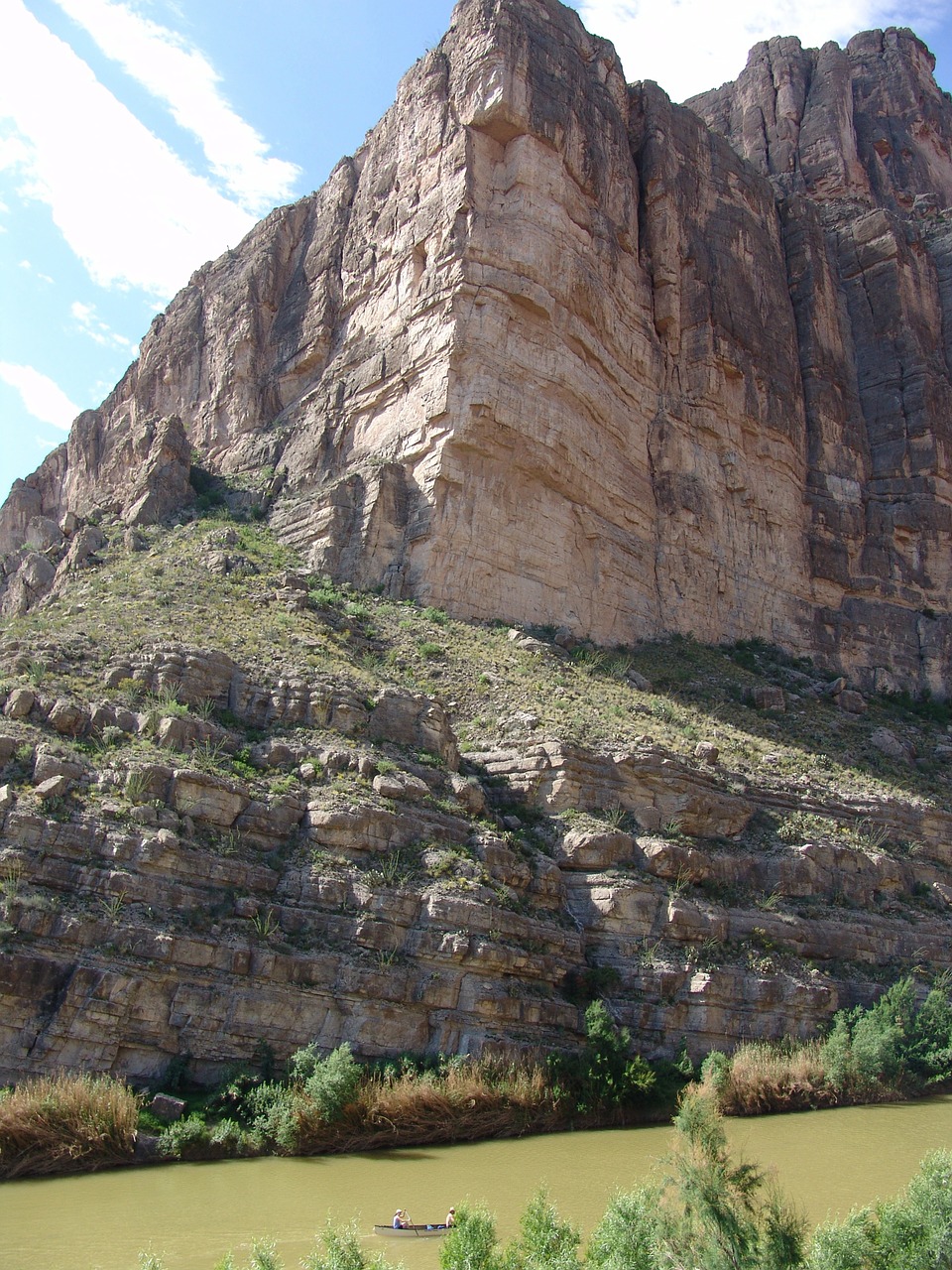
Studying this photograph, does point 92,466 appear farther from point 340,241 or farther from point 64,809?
point 64,809

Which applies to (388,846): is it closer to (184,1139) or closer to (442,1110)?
(442,1110)

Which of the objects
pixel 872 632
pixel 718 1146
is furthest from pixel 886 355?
pixel 718 1146

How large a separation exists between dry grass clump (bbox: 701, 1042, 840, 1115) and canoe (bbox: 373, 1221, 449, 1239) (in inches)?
290

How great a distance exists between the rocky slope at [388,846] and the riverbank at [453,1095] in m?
0.57

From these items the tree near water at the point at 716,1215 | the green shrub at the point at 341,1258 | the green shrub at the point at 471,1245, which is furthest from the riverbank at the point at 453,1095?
the green shrub at the point at 341,1258

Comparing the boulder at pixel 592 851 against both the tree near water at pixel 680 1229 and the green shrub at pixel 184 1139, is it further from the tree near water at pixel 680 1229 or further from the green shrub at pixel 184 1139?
the tree near water at pixel 680 1229

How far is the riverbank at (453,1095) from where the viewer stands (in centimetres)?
1286

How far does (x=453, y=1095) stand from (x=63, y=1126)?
212 inches

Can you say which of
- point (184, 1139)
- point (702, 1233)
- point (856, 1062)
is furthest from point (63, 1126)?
point (856, 1062)

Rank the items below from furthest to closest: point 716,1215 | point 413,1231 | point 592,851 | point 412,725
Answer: point 412,725, point 592,851, point 413,1231, point 716,1215

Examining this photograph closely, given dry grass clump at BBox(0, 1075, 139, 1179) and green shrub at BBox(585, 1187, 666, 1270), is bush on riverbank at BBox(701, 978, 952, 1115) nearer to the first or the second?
green shrub at BBox(585, 1187, 666, 1270)

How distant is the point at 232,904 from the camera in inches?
635

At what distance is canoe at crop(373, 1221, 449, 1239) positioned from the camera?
1084 centimetres

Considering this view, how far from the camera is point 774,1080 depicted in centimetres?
1788
